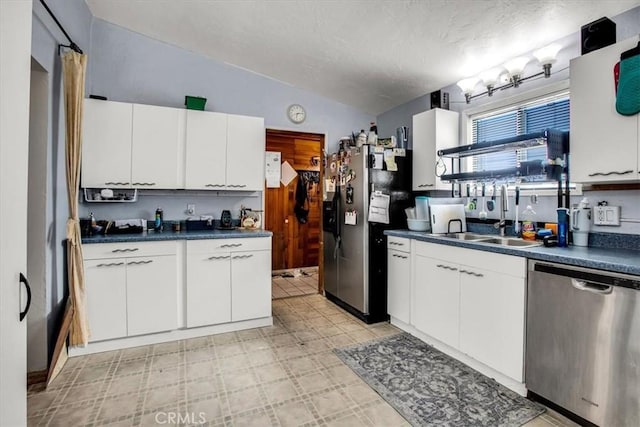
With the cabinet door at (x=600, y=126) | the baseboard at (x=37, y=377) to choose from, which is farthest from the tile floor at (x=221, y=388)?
the cabinet door at (x=600, y=126)

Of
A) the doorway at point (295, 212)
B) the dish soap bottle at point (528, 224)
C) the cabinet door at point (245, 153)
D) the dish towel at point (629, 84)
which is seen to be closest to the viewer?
the dish towel at point (629, 84)

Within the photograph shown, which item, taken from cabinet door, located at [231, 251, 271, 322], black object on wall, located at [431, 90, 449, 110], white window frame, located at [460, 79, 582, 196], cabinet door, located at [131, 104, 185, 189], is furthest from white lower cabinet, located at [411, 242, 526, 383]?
cabinet door, located at [131, 104, 185, 189]

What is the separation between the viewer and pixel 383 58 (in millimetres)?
2988

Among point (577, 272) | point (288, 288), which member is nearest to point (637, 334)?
point (577, 272)

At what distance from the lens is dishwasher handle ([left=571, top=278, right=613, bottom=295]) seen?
1.58 m

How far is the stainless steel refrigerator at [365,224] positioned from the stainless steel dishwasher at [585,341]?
1.48 metres

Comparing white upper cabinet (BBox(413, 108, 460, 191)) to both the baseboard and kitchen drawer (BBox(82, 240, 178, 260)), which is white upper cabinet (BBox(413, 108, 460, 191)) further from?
the baseboard

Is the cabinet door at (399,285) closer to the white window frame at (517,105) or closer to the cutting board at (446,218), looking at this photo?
the cutting board at (446,218)

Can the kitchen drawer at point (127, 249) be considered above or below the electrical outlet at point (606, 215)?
below

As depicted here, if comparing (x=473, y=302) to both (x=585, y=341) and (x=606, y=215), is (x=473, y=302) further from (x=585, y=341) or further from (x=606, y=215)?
(x=606, y=215)

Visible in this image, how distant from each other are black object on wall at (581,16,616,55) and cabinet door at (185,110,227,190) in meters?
2.92

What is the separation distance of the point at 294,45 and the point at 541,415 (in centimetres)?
338

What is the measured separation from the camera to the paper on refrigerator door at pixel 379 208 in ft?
10.4

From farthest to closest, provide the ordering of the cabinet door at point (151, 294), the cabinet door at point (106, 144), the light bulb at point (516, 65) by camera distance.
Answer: the cabinet door at point (106, 144)
the cabinet door at point (151, 294)
the light bulb at point (516, 65)
